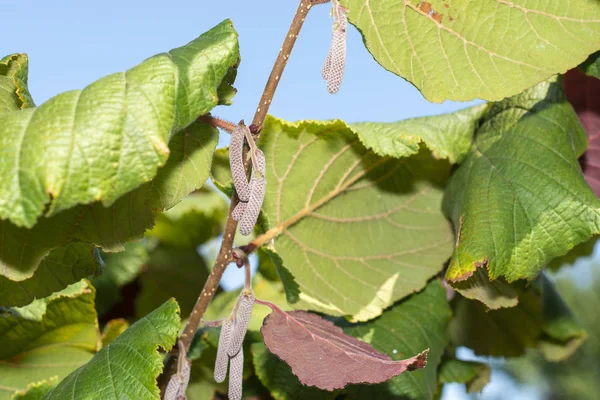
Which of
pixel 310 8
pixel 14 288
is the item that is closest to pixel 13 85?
pixel 14 288

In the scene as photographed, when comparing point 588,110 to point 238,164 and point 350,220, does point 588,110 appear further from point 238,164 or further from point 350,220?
point 238,164

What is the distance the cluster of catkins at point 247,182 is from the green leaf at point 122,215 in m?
0.09

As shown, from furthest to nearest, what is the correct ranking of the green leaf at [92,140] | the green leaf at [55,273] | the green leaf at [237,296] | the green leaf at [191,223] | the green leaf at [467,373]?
the green leaf at [191,223] < the green leaf at [237,296] < the green leaf at [467,373] < the green leaf at [55,273] < the green leaf at [92,140]

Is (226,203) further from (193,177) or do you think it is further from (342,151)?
(193,177)

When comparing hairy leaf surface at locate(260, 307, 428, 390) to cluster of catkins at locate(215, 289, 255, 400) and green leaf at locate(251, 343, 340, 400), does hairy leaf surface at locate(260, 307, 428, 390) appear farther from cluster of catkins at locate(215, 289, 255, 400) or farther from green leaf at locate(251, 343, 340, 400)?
green leaf at locate(251, 343, 340, 400)

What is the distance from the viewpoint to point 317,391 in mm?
1084

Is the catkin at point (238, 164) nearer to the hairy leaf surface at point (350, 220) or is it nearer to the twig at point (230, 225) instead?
the twig at point (230, 225)

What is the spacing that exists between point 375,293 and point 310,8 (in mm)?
548

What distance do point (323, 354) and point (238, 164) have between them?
27 centimetres

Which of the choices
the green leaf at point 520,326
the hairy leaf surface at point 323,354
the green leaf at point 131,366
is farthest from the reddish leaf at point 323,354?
the green leaf at point 520,326

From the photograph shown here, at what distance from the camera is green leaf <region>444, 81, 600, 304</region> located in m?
0.93

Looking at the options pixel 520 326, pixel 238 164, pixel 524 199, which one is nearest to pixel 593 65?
pixel 524 199

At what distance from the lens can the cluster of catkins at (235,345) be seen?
82cm

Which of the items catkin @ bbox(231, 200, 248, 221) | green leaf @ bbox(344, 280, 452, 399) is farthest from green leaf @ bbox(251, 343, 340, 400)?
catkin @ bbox(231, 200, 248, 221)
